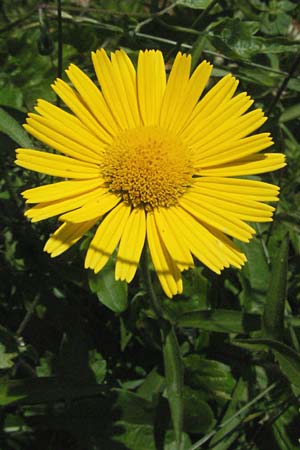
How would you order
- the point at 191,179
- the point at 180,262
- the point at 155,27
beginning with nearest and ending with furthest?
1. the point at 180,262
2. the point at 191,179
3. the point at 155,27

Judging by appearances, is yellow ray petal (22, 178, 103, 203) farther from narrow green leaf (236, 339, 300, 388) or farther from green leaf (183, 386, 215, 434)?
green leaf (183, 386, 215, 434)

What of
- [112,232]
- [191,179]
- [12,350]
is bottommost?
[12,350]

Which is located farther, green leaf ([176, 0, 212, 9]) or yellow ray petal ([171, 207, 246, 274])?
green leaf ([176, 0, 212, 9])

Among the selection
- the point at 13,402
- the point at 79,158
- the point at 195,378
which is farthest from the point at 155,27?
the point at 13,402

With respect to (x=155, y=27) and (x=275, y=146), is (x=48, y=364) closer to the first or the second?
(x=275, y=146)

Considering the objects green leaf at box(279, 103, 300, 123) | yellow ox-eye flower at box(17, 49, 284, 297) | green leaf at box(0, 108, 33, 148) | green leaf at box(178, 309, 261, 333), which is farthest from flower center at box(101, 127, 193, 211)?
green leaf at box(279, 103, 300, 123)
